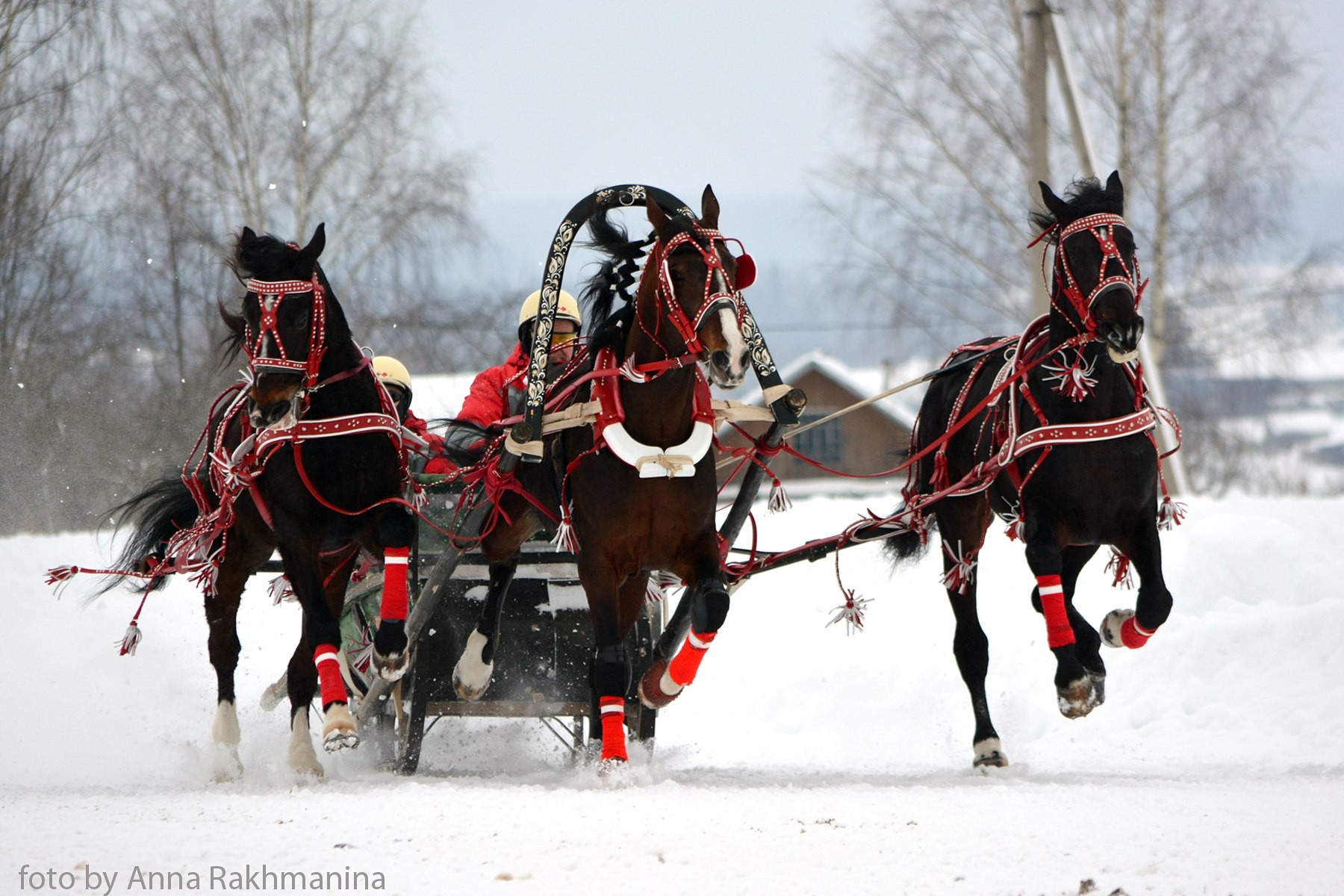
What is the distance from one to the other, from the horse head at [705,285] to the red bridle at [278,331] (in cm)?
143

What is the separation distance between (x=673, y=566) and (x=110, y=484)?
830 cm

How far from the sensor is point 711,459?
18.4 feet

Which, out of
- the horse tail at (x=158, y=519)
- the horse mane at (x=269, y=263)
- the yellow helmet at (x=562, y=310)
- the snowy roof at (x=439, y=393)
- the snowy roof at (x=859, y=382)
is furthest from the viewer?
the snowy roof at (x=859, y=382)

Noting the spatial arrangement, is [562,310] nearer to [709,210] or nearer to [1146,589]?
[709,210]

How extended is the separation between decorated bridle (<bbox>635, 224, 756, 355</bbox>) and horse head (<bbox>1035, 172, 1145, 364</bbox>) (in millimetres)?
1438

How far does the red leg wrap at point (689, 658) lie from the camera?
545 centimetres

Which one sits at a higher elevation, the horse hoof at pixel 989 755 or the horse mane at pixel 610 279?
the horse mane at pixel 610 279

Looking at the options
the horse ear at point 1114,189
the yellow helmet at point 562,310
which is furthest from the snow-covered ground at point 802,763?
the horse ear at point 1114,189

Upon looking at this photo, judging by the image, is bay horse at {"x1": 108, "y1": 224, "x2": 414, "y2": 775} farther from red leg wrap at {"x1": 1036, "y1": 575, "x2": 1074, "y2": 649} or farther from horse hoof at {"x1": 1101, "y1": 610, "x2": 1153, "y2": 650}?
horse hoof at {"x1": 1101, "y1": 610, "x2": 1153, "y2": 650}

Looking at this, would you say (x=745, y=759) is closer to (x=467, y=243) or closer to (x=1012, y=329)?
(x=467, y=243)

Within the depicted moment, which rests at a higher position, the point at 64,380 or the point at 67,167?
the point at 67,167

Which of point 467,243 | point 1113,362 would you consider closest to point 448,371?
point 467,243

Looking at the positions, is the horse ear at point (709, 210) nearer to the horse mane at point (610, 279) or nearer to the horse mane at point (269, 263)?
the horse mane at point (610, 279)

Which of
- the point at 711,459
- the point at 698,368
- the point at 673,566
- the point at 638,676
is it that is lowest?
the point at 638,676
